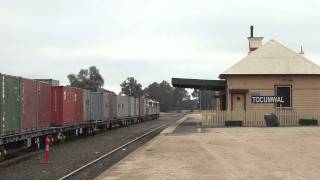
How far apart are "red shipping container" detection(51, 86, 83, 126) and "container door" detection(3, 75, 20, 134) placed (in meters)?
6.26

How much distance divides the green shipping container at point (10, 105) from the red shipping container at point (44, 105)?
334 centimetres

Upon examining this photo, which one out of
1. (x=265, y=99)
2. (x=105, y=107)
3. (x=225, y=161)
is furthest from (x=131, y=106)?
(x=225, y=161)

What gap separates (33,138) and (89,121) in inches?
465

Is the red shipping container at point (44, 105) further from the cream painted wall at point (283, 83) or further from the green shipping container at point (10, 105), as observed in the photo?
the cream painted wall at point (283, 83)

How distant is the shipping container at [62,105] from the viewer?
27375 millimetres

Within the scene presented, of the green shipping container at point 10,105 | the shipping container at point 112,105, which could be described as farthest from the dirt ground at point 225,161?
the shipping container at point 112,105

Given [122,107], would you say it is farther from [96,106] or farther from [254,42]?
[254,42]

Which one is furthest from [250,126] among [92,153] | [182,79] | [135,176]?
[135,176]

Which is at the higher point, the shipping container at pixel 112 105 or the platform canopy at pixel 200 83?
the platform canopy at pixel 200 83

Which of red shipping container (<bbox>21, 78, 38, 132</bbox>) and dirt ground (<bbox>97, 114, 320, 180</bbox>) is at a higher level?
red shipping container (<bbox>21, 78, 38, 132</bbox>)

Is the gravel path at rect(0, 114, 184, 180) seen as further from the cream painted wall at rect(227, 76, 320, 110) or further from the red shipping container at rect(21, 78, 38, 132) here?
the cream painted wall at rect(227, 76, 320, 110)

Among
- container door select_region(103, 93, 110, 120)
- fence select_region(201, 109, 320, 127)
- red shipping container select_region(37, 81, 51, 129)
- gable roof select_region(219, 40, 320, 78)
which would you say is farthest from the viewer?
gable roof select_region(219, 40, 320, 78)

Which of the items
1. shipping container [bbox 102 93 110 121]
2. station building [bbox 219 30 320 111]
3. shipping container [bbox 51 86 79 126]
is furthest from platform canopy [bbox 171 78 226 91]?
shipping container [bbox 51 86 79 126]

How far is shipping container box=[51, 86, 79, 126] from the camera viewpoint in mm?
27375
